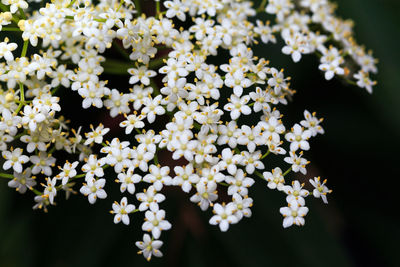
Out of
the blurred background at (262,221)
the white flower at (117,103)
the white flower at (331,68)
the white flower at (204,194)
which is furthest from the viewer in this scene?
the blurred background at (262,221)

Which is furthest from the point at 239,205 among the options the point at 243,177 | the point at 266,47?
the point at 266,47

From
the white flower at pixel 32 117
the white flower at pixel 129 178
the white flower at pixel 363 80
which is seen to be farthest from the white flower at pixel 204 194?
the white flower at pixel 363 80

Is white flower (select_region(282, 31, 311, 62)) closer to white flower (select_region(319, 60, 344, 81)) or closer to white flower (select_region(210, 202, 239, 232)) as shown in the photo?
white flower (select_region(319, 60, 344, 81))

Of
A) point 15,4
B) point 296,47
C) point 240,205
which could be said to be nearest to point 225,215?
point 240,205

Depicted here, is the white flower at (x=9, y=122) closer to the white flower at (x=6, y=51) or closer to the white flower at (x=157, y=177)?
the white flower at (x=6, y=51)

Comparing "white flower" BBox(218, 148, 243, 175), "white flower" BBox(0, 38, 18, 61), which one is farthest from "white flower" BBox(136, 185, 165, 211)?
"white flower" BBox(0, 38, 18, 61)

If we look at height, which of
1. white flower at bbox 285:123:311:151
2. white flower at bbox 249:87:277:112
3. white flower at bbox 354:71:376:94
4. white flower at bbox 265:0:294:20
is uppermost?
white flower at bbox 265:0:294:20

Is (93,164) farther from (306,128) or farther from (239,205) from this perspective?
(306,128)
